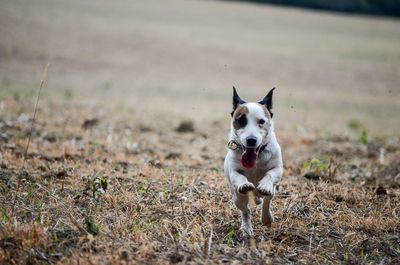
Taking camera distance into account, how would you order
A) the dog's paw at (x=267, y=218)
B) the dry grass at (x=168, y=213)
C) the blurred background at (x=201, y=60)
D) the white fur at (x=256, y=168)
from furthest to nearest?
the blurred background at (x=201, y=60)
the dog's paw at (x=267, y=218)
the white fur at (x=256, y=168)
the dry grass at (x=168, y=213)

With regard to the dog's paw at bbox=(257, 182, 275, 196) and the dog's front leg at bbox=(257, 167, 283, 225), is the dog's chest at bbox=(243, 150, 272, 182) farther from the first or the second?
the dog's paw at bbox=(257, 182, 275, 196)

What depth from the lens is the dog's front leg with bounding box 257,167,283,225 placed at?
5.38 meters

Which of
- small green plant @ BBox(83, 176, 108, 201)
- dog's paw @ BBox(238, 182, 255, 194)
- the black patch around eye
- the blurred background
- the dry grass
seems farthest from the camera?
the blurred background

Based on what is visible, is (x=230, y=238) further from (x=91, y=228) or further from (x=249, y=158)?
(x=91, y=228)

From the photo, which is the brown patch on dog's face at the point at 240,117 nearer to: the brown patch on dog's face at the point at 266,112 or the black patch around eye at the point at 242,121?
the black patch around eye at the point at 242,121

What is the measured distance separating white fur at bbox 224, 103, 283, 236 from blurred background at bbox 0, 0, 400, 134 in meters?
10.2

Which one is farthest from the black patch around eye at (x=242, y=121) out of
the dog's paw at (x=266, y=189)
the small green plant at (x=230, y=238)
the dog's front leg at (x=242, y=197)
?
the small green plant at (x=230, y=238)

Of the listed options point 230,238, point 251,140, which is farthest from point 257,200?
point 251,140

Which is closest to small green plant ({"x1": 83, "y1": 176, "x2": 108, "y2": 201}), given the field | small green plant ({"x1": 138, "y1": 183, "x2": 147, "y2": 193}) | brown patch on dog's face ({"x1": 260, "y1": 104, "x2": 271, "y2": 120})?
the field

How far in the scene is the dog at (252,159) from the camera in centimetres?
553

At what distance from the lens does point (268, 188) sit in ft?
17.6

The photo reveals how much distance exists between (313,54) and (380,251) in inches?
1437

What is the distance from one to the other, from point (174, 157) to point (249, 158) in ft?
16.1

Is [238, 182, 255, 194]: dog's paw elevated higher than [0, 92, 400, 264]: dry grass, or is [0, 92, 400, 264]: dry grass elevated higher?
[238, 182, 255, 194]: dog's paw
